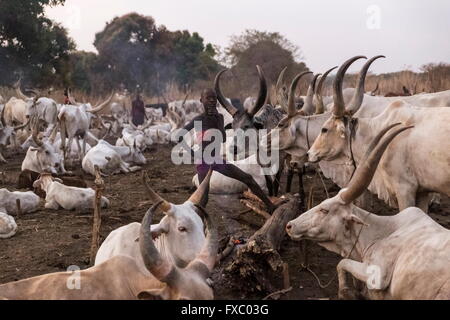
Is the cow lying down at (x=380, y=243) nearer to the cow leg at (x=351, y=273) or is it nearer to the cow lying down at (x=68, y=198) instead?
the cow leg at (x=351, y=273)

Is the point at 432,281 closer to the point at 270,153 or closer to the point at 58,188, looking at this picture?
the point at 270,153

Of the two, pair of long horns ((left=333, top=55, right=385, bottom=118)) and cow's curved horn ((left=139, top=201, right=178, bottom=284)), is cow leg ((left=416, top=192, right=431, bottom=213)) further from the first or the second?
cow's curved horn ((left=139, top=201, right=178, bottom=284))

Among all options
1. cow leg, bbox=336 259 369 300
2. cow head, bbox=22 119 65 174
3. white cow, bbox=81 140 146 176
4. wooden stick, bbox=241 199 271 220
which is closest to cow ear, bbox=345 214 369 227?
cow leg, bbox=336 259 369 300

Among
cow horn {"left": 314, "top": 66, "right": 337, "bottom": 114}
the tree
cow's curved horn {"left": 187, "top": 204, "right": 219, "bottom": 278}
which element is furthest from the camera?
the tree

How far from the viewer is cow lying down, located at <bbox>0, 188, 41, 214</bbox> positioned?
7703 mm

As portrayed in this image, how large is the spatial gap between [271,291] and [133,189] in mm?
5532

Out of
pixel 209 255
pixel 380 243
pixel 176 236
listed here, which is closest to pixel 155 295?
pixel 209 255

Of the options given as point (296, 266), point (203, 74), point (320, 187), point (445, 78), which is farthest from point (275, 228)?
point (203, 74)

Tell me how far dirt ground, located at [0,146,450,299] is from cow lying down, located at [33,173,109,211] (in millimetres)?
130

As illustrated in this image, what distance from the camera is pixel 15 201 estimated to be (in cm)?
774

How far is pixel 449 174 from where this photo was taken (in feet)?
16.7

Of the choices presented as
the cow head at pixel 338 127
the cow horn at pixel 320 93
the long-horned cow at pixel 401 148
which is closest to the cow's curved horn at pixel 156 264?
the long-horned cow at pixel 401 148

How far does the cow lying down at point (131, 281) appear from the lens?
9.61ft

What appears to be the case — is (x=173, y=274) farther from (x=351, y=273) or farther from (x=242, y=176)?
(x=242, y=176)
